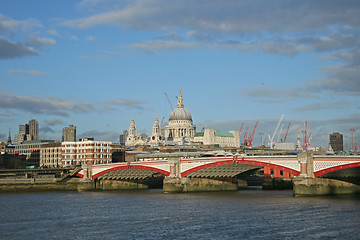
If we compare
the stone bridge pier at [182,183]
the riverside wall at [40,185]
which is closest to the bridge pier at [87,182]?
the riverside wall at [40,185]

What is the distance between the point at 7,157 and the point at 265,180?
7992 cm

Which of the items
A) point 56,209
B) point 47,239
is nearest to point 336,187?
point 56,209

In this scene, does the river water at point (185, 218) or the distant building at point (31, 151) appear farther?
the distant building at point (31, 151)

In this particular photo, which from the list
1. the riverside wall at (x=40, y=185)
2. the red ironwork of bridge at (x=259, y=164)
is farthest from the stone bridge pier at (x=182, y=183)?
the riverside wall at (x=40, y=185)

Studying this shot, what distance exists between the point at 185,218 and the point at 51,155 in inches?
3895

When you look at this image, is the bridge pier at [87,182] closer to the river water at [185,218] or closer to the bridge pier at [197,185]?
the bridge pier at [197,185]

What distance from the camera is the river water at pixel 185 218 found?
4788cm

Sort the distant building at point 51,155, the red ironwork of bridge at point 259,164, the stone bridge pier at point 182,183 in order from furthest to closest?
the distant building at point 51,155
the stone bridge pier at point 182,183
the red ironwork of bridge at point 259,164

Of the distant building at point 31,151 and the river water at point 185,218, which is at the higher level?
the distant building at point 31,151

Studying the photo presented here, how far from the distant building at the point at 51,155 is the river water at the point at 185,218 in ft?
228

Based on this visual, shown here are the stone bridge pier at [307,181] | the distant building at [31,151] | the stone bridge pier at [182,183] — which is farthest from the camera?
the distant building at [31,151]

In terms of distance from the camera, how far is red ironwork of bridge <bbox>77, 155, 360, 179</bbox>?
2958 inches

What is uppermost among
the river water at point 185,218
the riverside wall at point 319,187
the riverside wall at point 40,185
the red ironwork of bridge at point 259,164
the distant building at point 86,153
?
the distant building at point 86,153

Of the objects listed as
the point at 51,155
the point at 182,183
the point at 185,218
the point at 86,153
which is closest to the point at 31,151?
the point at 51,155
